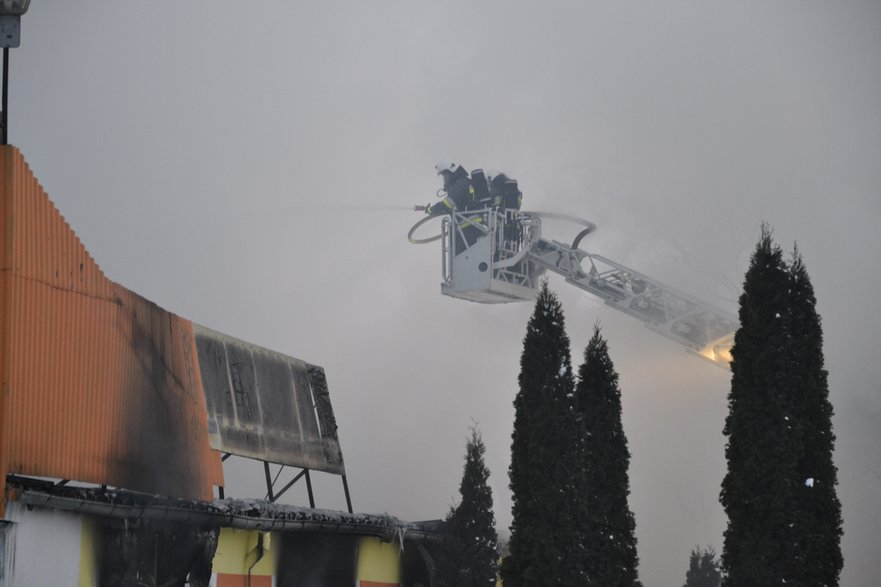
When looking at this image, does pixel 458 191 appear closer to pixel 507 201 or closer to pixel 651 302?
pixel 507 201

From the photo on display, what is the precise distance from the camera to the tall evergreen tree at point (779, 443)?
73.7ft

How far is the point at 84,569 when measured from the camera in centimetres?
2241

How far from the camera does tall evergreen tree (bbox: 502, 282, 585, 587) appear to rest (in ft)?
81.0

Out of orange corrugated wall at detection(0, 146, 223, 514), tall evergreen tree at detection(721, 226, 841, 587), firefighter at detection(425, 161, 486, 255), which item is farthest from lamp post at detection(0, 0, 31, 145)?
firefighter at detection(425, 161, 486, 255)

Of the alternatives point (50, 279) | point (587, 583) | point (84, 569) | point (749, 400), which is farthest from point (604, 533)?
point (50, 279)

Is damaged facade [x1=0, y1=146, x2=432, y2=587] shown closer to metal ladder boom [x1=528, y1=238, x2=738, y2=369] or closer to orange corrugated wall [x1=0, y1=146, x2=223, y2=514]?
orange corrugated wall [x1=0, y1=146, x2=223, y2=514]

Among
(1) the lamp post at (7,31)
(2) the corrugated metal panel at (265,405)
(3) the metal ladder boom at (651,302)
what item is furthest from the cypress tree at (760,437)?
(3) the metal ladder boom at (651,302)

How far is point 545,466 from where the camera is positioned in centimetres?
2516

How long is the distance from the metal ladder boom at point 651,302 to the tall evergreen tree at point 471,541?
12.1 meters

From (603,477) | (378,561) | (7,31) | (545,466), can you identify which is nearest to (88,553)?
(545,466)

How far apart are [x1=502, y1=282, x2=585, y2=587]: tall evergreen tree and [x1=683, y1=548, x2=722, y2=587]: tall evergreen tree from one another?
17222 millimetres

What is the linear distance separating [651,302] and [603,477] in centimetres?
1769

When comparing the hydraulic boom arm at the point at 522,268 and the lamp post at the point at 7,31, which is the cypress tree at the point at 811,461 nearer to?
the lamp post at the point at 7,31

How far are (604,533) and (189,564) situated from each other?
7901 millimetres
